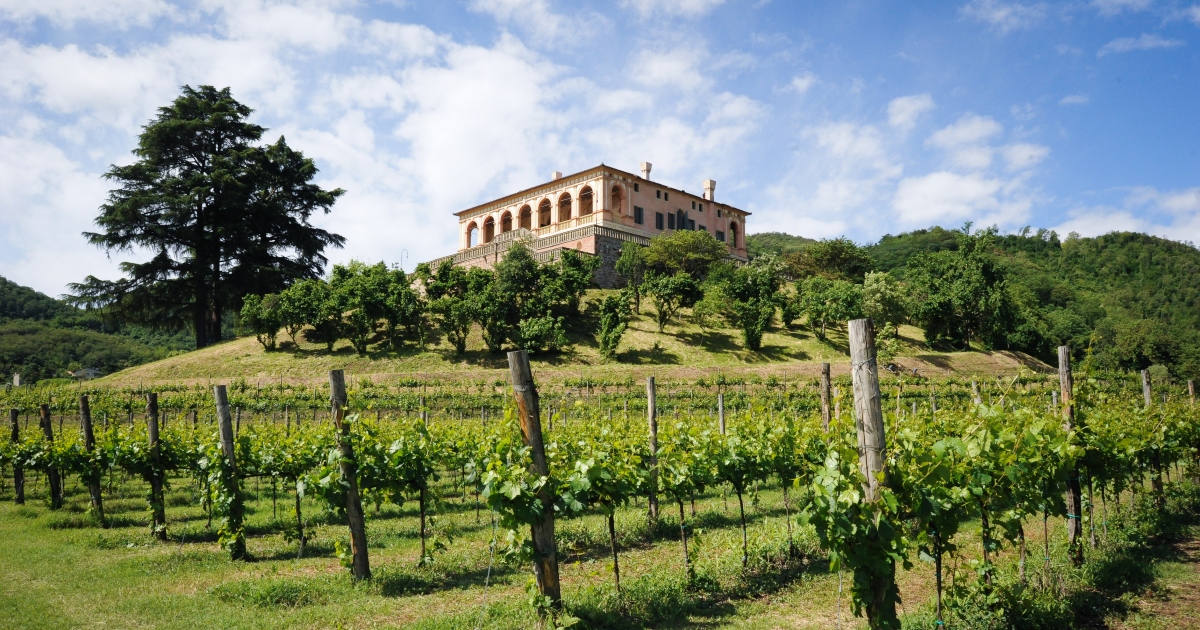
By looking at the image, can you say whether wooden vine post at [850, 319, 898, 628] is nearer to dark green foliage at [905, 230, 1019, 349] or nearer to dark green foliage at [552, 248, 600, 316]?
dark green foliage at [552, 248, 600, 316]

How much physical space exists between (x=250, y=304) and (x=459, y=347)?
1136 centimetres

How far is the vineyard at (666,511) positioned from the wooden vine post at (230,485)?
3cm

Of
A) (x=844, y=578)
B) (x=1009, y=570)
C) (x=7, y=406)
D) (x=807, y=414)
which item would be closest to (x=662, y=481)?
(x=844, y=578)

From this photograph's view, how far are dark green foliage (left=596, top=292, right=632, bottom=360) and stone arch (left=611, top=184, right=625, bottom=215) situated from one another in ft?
35.5

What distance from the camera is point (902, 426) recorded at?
6504 millimetres

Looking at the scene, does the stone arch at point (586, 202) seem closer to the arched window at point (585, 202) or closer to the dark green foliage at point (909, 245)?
the arched window at point (585, 202)

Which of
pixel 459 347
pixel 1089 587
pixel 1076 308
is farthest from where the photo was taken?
pixel 1076 308

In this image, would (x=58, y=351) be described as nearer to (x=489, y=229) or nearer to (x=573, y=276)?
(x=489, y=229)

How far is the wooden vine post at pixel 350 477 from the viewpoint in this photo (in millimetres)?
8016

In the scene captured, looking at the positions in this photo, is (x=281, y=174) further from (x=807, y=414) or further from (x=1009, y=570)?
(x=1009, y=570)

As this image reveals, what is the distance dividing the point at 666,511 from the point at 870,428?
349 inches

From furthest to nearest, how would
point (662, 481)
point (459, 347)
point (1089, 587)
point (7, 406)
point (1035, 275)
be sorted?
point (1035, 275) < point (459, 347) < point (7, 406) < point (662, 481) < point (1089, 587)

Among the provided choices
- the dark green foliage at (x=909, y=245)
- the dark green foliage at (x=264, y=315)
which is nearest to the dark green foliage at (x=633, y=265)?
the dark green foliage at (x=264, y=315)

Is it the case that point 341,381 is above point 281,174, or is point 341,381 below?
below
